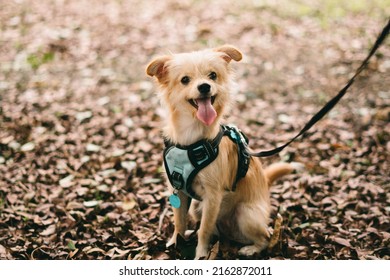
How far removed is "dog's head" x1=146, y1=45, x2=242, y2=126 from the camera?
2684mm

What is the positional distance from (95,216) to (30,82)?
10.7 feet

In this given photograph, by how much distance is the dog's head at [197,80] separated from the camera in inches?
106

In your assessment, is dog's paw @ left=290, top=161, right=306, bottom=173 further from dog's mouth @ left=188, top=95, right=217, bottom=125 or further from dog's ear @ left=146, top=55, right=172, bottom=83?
dog's ear @ left=146, top=55, right=172, bottom=83

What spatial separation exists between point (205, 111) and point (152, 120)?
267 centimetres

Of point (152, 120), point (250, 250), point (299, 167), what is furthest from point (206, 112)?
point (152, 120)

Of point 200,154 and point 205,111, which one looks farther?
point 200,154

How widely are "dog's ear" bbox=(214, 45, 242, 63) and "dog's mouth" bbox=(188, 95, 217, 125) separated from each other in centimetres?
39

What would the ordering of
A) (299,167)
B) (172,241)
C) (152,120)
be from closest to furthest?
1. (172,241)
2. (299,167)
3. (152,120)

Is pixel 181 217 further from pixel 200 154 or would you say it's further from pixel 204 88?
pixel 204 88

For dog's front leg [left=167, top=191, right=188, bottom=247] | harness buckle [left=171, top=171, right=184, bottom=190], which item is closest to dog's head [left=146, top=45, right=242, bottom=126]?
harness buckle [left=171, top=171, right=184, bottom=190]

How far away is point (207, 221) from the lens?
116 inches

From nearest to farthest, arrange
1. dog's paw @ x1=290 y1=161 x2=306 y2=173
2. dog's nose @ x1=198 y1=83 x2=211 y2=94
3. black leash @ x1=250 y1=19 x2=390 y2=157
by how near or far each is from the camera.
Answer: black leash @ x1=250 y1=19 x2=390 y2=157, dog's nose @ x1=198 y1=83 x2=211 y2=94, dog's paw @ x1=290 y1=161 x2=306 y2=173

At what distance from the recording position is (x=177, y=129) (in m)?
2.92
